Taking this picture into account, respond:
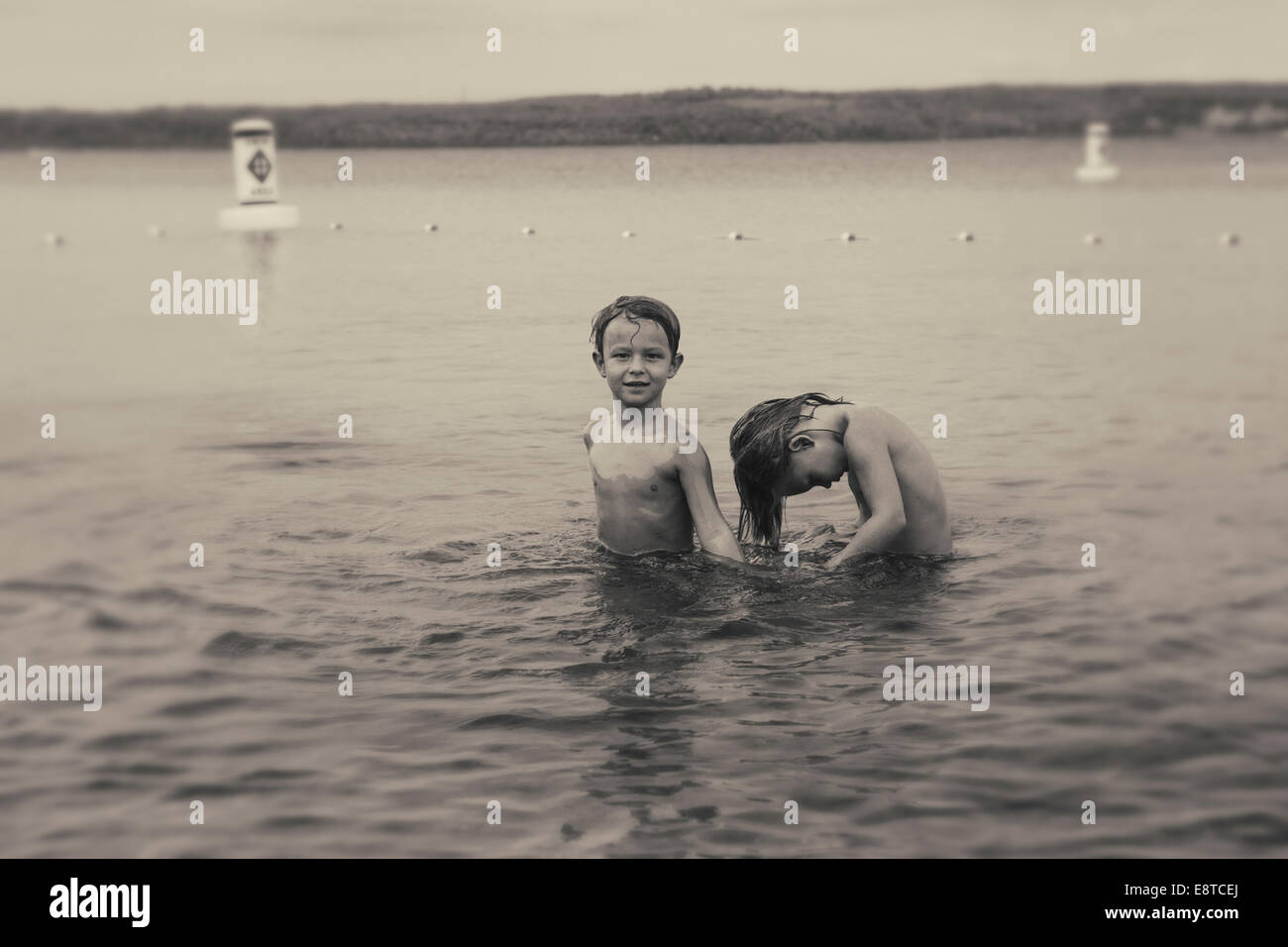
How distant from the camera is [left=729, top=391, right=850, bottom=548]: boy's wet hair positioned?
23.4ft

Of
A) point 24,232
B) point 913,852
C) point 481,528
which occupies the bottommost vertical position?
point 913,852

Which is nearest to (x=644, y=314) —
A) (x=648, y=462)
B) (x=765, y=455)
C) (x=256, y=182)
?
(x=648, y=462)

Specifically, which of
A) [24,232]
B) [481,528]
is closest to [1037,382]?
[481,528]

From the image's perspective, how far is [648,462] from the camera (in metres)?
7.23

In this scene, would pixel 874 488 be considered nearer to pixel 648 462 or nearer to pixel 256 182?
pixel 648 462

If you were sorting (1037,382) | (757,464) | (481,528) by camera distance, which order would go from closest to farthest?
(757,464) < (481,528) < (1037,382)

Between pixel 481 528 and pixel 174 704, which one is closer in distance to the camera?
pixel 174 704

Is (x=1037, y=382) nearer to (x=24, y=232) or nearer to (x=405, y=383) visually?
(x=405, y=383)

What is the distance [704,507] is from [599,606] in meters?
0.81

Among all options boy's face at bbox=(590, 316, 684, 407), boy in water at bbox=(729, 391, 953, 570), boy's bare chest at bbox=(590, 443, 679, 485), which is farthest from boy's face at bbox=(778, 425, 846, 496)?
boy's face at bbox=(590, 316, 684, 407)

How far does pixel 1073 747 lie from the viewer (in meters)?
5.14

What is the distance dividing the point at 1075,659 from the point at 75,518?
6036 mm

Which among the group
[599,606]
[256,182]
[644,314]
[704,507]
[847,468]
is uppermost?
[256,182]

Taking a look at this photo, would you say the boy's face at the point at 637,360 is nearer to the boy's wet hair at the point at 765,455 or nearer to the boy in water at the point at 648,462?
the boy in water at the point at 648,462
